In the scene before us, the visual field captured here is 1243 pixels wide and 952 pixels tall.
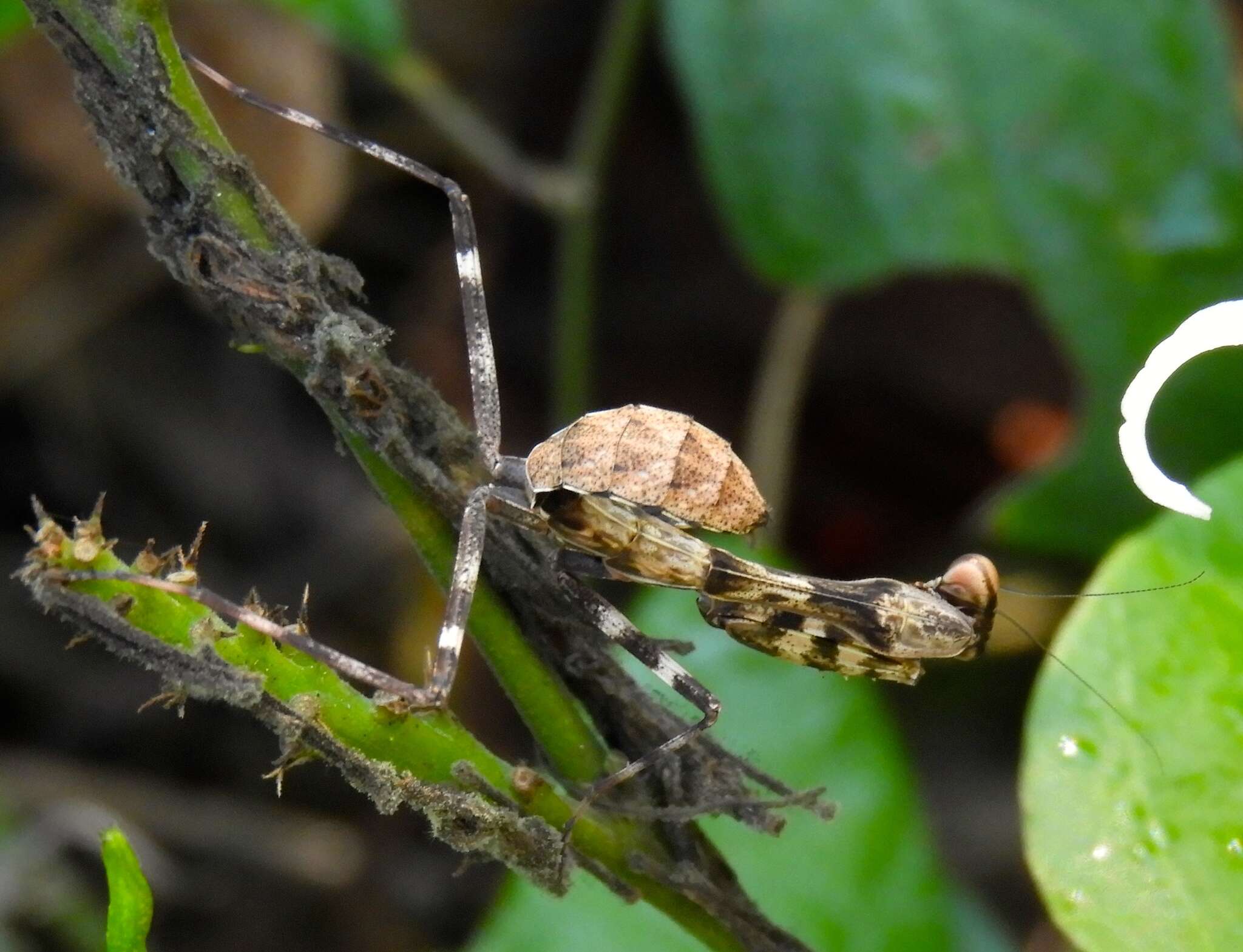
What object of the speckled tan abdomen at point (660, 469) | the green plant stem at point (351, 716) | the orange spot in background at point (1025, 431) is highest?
the orange spot in background at point (1025, 431)

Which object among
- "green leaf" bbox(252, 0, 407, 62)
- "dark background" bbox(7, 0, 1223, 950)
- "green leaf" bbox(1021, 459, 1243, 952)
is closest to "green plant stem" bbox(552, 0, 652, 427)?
"dark background" bbox(7, 0, 1223, 950)

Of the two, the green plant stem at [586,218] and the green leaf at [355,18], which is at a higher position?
the green plant stem at [586,218]

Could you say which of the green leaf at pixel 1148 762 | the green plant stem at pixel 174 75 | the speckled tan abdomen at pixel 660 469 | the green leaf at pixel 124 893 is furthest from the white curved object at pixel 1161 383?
the green leaf at pixel 124 893

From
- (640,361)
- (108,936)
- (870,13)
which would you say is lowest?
(108,936)

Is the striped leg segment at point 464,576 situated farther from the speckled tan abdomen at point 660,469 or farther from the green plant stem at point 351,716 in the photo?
the speckled tan abdomen at point 660,469

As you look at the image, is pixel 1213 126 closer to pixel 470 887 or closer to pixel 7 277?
pixel 470 887

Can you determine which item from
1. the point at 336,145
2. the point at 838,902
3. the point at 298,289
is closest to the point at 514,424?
the point at 336,145
